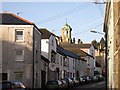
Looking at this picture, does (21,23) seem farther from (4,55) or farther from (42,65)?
(42,65)

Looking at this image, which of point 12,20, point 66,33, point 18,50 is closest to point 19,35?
point 18,50

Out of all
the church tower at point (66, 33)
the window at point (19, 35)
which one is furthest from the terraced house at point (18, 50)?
the church tower at point (66, 33)

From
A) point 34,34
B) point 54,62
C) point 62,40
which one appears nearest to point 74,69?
point 54,62

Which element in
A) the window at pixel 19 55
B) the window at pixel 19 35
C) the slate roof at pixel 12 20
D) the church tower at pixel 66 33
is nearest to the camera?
the window at pixel 19 55

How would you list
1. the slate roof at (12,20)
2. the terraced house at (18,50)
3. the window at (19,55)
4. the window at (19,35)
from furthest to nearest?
the window at (19,35)
the slate roof at (12,20)
the window at (19,55)
the terraced house at (18,50)

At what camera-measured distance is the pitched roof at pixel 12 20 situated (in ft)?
159

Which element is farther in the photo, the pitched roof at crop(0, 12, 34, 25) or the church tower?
the church tower

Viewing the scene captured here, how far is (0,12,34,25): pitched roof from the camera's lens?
48.6m

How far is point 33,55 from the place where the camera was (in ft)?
160

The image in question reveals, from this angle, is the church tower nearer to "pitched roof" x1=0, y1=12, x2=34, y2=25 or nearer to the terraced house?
"pitched roof" x1=0, y1=12, x2=34, y2=25

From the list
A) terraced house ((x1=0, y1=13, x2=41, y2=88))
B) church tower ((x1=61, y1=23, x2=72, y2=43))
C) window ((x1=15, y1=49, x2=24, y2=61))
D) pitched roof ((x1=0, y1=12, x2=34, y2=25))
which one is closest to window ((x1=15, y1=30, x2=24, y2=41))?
terraced house ((x1=0, y1=13, x2=41, y2=88))

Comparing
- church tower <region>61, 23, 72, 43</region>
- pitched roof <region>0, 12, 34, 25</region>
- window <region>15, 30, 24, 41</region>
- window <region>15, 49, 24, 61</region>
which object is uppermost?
church tower <region>61, 23, 72, 43</region>

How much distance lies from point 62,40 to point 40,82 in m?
81.5

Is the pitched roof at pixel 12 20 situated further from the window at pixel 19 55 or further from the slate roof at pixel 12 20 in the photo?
the window at pixel 19 55
